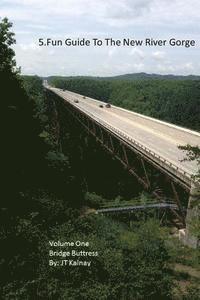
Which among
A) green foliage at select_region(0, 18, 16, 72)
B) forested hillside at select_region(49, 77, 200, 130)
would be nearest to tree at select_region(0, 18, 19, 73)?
green foliage at select_region(0, 18, 16, 72)

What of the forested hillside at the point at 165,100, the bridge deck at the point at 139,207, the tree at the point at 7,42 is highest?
the tree at the point at 7,42

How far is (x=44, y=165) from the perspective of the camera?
119ft

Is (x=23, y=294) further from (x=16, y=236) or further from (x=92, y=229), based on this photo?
(x=92, y=229)

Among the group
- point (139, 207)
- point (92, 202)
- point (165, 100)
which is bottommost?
point (139, 207)

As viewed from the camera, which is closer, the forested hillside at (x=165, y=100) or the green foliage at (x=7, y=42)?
the green foliage at (x=7, y=42)

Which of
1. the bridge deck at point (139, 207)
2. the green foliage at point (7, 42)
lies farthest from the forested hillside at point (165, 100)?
the green foliage at point (7, 42)

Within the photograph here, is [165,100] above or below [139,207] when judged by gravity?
above

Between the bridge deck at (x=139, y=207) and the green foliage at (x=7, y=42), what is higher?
the green foliage at (x=7, y=42)

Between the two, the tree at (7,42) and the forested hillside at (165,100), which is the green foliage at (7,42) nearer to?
the tree at (7,42)

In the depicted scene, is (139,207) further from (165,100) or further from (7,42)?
(165,100)

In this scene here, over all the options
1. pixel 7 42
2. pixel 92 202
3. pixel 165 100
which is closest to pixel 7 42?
pixel 7 42

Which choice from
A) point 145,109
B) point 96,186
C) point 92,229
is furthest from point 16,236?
point 145,109

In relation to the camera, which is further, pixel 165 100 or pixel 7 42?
pixel 165 100

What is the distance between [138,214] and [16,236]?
18.2 meters
